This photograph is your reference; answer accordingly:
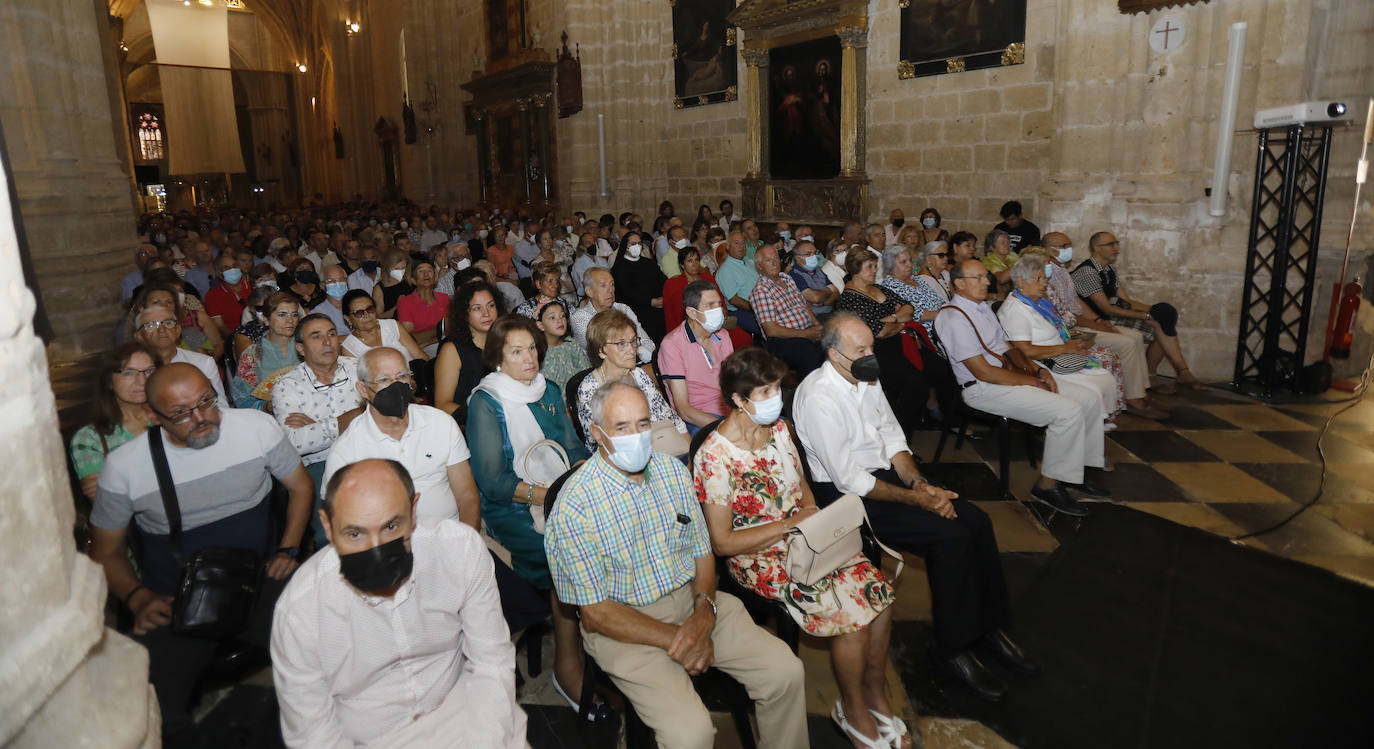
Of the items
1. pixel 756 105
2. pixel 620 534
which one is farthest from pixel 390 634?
pixel 756 105

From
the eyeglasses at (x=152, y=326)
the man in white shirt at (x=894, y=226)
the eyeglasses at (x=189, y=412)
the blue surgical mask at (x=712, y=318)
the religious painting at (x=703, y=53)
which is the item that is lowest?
the eyeglasses at (x=189, y=412)

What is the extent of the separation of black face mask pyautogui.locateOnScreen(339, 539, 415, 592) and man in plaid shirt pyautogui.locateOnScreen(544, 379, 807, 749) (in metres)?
0.53

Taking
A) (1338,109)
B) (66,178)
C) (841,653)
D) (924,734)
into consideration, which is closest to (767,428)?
(841,653)

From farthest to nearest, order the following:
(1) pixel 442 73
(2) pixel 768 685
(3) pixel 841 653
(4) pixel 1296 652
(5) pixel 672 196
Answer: (1) pixel 442 73 → (5) pixel 672 196 → (4) pixel 1296 652 → (3) pixel 841 653 → (2) pixel 768 685

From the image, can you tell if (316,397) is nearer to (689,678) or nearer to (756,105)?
(689,678)

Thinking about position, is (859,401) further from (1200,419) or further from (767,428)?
(1200,419)

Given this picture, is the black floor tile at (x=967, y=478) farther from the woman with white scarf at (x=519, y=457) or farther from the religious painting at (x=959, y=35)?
the religious painting at (x=959, y=35)

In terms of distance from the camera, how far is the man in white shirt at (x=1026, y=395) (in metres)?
4.57

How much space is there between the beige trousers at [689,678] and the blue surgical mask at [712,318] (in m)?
1.91

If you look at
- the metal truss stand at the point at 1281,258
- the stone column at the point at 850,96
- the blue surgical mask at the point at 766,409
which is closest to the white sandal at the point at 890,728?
the blue surgical mask at the point at 766,409

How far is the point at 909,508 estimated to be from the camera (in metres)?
3.18

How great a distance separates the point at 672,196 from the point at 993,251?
26.7 ft

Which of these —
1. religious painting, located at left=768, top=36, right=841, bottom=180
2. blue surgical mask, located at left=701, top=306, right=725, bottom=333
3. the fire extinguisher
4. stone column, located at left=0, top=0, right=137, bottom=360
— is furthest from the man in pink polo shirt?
religious painting, located at left=768, top=36, right=841, bottom=180

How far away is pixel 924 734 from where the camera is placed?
282 centimetres
